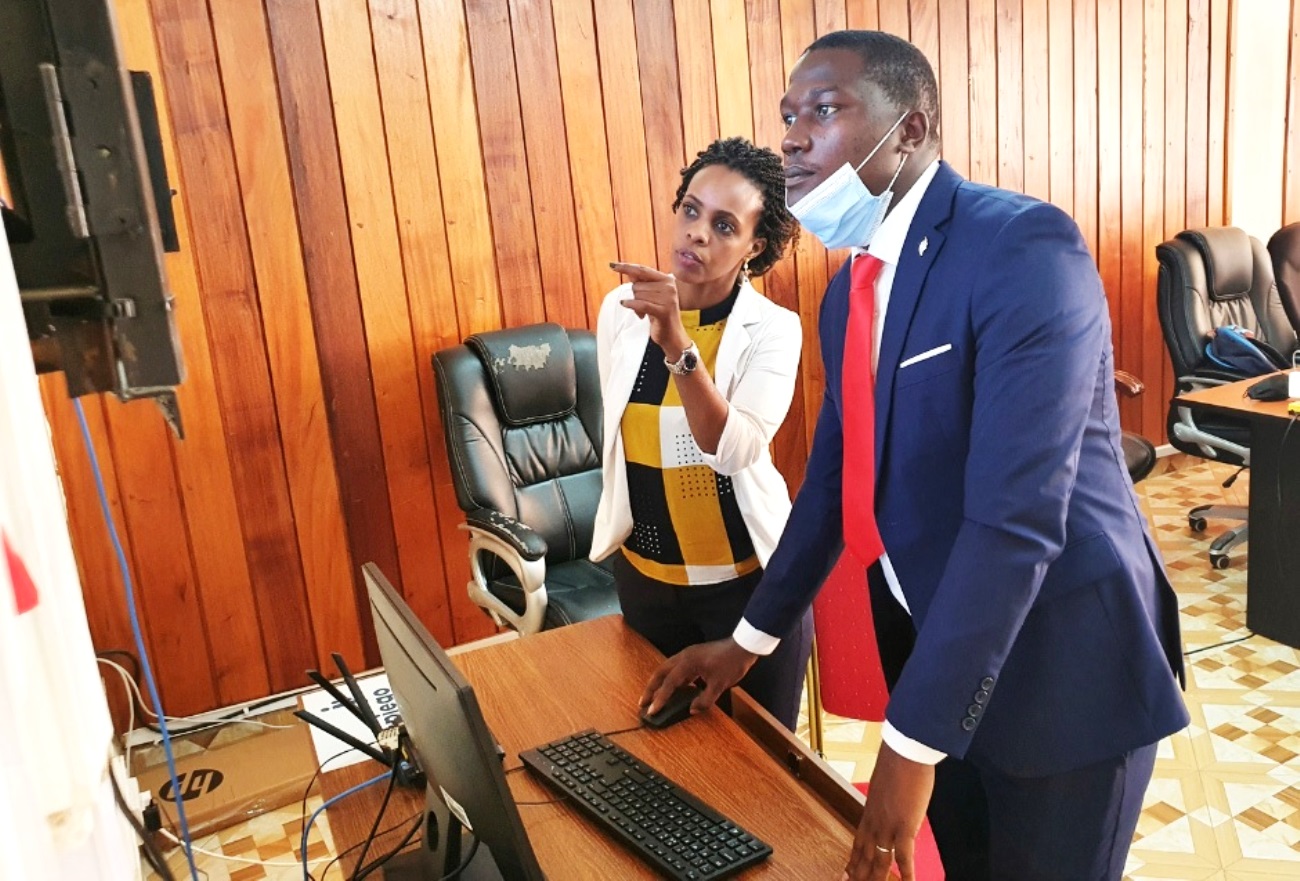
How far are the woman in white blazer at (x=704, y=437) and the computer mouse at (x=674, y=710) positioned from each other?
228 mm

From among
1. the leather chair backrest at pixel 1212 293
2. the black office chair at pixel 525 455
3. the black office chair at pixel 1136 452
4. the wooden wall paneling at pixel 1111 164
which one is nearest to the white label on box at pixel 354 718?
the black office chair at pixel 525 455

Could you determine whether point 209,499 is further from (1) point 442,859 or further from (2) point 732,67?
(2) point 732,67

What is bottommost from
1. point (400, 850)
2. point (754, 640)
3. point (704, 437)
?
point (400, 850)

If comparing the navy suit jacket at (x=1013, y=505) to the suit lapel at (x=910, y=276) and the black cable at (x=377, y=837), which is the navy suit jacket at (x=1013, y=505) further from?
the black cable at (x=377, y=837)

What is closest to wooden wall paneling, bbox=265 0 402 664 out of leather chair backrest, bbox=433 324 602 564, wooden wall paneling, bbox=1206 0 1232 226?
leather chair backrest, bbox=433 324 602 564

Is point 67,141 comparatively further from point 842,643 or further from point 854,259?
point 842,643

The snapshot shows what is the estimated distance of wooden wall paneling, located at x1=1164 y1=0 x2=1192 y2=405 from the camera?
4.76m

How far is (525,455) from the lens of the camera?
2.98 metres

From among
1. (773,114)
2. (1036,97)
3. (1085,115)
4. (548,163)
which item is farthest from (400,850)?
(1085,115)

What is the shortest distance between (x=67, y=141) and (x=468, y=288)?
9.01 feet

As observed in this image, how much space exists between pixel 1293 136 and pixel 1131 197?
1239 millimetres

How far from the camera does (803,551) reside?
4.70 feet

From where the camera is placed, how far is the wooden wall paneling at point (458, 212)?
3.16 metres

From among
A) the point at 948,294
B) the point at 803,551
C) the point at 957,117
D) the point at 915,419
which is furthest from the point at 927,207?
the point at 957,117
